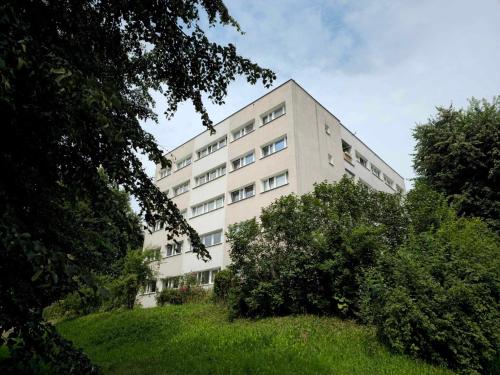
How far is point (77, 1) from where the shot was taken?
4.45 metres

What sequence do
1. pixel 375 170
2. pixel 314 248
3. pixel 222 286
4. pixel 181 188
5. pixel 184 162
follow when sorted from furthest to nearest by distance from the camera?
pixel 375 170, pixel 184 162, pixel 181 188, pixel 222 286, pixel 314 248

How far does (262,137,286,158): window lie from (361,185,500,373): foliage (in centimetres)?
1378

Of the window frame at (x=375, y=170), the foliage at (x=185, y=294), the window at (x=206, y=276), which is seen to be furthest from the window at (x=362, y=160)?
the foliage at (x=185, y=294)

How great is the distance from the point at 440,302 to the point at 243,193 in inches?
669

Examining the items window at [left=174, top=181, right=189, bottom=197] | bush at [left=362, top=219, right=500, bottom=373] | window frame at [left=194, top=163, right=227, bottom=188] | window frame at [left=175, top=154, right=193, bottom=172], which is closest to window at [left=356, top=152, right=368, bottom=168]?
window frame at [left=194, top=163, right=227, bottom=188]

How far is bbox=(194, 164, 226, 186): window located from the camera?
90.1ft

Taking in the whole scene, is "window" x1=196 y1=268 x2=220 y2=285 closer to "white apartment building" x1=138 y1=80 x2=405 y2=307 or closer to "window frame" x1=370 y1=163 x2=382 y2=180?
"white apartment building" x1=138 y1=80 x2=405 y2=307

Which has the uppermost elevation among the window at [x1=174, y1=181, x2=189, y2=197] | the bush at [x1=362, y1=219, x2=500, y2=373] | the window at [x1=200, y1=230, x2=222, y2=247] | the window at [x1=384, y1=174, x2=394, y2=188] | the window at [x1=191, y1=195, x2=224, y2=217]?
the window at [x1=384, y1=174, x2=394, y2=188]

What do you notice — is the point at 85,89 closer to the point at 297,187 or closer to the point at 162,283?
the point at 297,187

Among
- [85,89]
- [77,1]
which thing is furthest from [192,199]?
[85,89]

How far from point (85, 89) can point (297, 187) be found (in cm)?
1859

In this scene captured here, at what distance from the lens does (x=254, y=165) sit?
24375 mm

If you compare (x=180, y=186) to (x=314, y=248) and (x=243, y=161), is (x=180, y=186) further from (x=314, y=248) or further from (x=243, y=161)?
(x=314, y=248)

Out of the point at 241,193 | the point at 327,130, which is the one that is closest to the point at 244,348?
the point at 241,193
